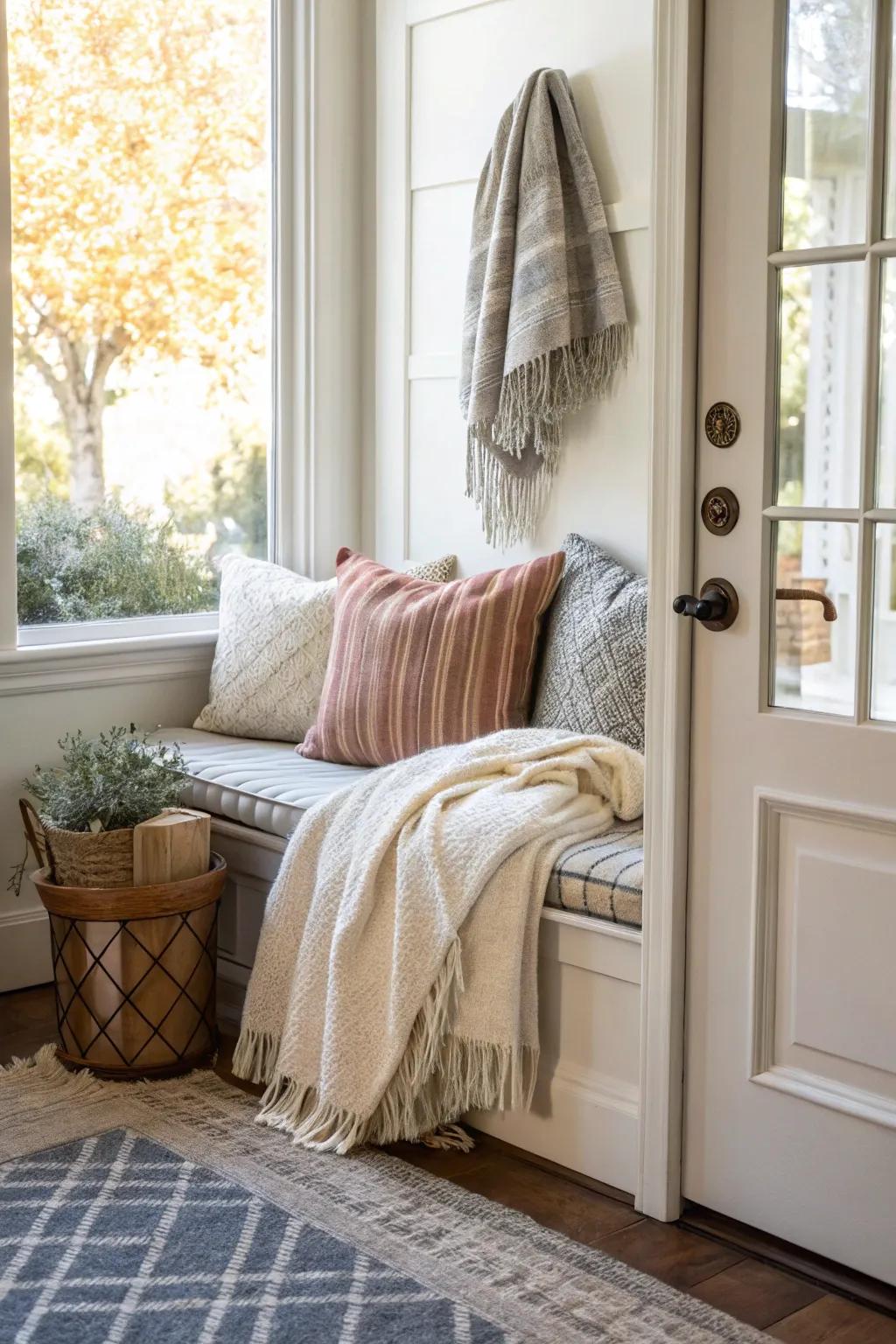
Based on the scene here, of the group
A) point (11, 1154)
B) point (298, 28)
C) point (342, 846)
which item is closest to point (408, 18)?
point (298, 28)

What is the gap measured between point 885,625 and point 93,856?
1.47 meters

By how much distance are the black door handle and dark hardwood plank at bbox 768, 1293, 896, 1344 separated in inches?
36.7

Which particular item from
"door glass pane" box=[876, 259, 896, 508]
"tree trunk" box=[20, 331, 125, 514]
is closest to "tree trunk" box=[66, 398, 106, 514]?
"tree trunk" box=[20, 331, 125, 514]

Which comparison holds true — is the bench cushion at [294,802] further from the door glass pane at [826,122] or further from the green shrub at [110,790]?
the door glass pane at [826,122]

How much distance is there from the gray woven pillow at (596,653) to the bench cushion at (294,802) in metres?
0.27

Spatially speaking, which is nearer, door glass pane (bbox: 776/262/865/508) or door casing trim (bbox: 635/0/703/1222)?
door glass pane (bbox: 776/262/865/508)

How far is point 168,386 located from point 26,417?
378 millimetres

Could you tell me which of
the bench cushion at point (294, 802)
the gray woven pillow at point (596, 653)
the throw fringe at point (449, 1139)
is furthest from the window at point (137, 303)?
the throw fringe at point (449, 1139)

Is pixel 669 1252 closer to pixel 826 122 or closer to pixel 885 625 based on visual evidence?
pixel 885 625

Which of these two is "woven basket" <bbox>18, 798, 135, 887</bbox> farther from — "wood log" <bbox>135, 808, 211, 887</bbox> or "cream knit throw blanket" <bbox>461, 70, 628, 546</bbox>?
"cream knit throw blanket" <bbox>461, 70, 628, 546</bbox>

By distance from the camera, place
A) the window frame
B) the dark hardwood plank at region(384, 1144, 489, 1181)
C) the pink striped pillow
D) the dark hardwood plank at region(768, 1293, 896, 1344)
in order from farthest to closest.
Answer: the window frame < the pink striped pillow < the dark hardwood plank at region(384, 1144, 489, 1181) < the dark hardwood plank at region(768, 1293, 896, 1344)

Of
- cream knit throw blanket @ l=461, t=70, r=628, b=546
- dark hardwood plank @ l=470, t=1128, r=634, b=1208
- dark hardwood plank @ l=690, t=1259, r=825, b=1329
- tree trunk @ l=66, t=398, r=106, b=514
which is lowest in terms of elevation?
dark hardwood plank @ l=470, t=1128, r=634, b=1208

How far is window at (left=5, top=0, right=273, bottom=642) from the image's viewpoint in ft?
10.8

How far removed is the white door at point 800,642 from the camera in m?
1.95
